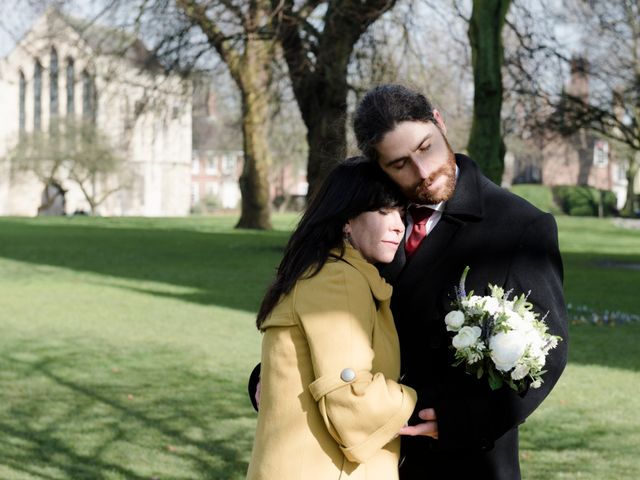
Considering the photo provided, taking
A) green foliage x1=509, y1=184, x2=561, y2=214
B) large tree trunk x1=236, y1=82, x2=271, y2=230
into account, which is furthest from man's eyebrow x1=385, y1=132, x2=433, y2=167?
green foliage x1=509, y1=184, x2=561, y2=214

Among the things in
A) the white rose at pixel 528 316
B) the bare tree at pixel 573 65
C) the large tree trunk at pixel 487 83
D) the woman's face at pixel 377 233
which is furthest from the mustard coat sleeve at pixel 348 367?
the bare tree at pixel 573 65

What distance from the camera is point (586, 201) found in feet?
217

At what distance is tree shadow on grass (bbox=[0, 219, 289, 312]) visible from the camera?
20.2 meters

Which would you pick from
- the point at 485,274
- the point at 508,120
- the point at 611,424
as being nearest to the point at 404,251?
the point at 485,274

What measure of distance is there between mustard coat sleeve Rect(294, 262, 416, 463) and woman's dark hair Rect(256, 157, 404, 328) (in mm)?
68

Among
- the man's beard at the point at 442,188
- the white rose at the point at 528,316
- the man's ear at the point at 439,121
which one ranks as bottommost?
the white rose at the point at 528,316

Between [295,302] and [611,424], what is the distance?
6.50 metres

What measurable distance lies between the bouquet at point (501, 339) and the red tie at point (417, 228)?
328 millimetres

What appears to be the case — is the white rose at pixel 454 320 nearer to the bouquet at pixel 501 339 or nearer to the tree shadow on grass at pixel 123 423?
the bouquet at pixel 501 339

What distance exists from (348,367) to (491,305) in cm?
43

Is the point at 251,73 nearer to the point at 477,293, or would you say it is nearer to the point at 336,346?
the point at 477,293

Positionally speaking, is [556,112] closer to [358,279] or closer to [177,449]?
[177,449]

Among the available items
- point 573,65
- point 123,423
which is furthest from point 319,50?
point 123,423

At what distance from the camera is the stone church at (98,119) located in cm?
2639
